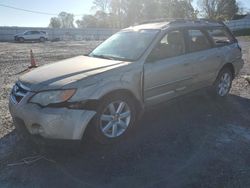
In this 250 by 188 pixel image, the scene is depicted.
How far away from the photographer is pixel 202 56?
5.75m

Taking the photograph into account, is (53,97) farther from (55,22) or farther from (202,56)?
(55,22)

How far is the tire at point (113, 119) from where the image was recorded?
409 centimetres

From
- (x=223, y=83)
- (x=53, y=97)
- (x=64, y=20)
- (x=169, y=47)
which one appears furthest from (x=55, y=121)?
(x=64, y=20)

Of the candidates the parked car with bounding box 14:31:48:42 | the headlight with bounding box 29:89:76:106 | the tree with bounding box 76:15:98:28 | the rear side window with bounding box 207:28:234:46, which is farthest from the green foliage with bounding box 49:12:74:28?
the headlight with bounding box 29:89:76:106

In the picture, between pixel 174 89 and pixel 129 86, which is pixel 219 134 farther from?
pixel 129 86

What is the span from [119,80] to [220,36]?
10.9ft

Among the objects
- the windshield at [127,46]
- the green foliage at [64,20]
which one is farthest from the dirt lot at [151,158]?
the green foliage at [64,20]

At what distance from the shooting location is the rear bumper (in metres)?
3.73

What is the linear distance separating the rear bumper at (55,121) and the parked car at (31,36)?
3532 cm

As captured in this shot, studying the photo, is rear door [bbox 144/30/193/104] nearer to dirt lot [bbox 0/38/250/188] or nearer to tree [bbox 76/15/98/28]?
dirt lot [bbox 0/38/250/188]

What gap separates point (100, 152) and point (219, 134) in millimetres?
1946

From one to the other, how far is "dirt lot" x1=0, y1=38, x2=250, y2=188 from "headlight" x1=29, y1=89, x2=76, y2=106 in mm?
763

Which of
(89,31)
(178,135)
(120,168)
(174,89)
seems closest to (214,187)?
(120,168)

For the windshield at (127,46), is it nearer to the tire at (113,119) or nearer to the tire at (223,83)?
the tire at (113,119)
